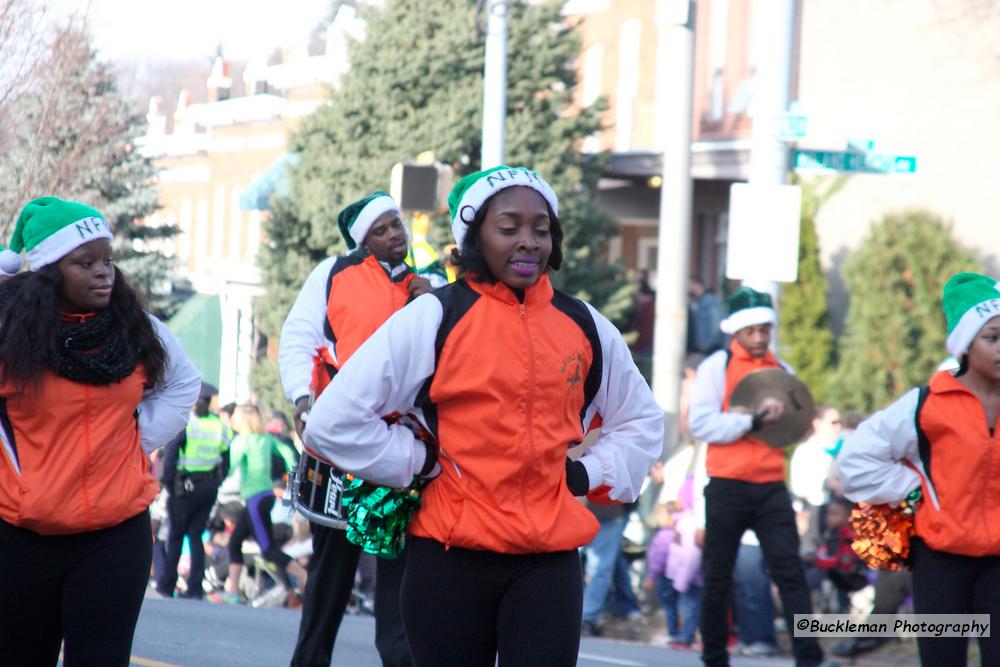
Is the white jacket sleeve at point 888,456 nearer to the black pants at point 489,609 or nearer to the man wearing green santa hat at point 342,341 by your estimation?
the man wearing green santa hat at point 342,341

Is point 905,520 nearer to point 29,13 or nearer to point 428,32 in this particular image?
point 29,13

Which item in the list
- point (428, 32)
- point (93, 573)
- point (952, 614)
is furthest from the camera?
point (428, 32)

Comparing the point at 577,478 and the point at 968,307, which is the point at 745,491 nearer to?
the point at 968,307

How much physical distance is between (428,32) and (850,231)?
22.1ft

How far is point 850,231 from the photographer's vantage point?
2197cm

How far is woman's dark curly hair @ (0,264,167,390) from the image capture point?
16.6ft

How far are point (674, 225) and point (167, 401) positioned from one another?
8.89 m

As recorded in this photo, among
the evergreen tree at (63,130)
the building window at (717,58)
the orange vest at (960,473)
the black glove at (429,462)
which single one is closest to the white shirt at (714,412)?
the orange vest at (960,473)

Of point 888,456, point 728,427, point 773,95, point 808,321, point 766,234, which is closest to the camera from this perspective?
point 888,456

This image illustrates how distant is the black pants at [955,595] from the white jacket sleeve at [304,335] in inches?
102

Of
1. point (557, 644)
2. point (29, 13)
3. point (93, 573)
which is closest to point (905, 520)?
point (557, 644)

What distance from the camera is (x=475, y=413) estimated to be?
4.53 m

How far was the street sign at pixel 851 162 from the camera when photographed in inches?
442

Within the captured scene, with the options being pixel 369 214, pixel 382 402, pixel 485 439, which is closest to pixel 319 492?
pixel 369 214
